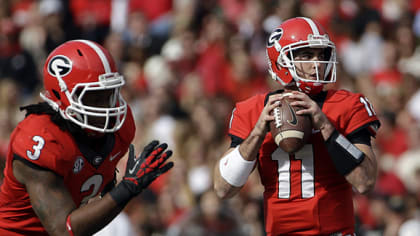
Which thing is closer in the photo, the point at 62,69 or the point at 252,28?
the point at 62,69

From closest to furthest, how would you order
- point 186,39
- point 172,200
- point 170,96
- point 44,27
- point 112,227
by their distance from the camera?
point 112,227, point 172,200, point 170,96, point 186,39, point 44,27

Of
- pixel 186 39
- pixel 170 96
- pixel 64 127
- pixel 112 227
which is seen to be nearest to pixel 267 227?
pixel 64 127

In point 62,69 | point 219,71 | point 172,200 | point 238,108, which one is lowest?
point 172,200

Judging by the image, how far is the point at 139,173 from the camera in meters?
3.62

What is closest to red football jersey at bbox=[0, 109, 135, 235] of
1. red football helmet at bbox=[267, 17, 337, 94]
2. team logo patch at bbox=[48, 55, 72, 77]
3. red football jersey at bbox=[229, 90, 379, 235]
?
team logo patch at bbox=[48, 55, 72, 77]

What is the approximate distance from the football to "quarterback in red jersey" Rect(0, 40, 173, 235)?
0.59 meters

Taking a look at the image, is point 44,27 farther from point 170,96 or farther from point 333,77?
point 333,77

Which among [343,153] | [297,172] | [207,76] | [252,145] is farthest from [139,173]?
[207,76]

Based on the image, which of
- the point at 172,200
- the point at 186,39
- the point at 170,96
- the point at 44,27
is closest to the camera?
the point at 172,200

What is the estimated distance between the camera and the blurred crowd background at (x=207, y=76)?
6918 millimetres

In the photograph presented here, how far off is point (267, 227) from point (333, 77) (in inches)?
36.6

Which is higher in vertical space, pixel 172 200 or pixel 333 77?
pixel 333 77

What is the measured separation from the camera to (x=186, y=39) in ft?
30.7

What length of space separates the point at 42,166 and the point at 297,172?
1.38 metres
